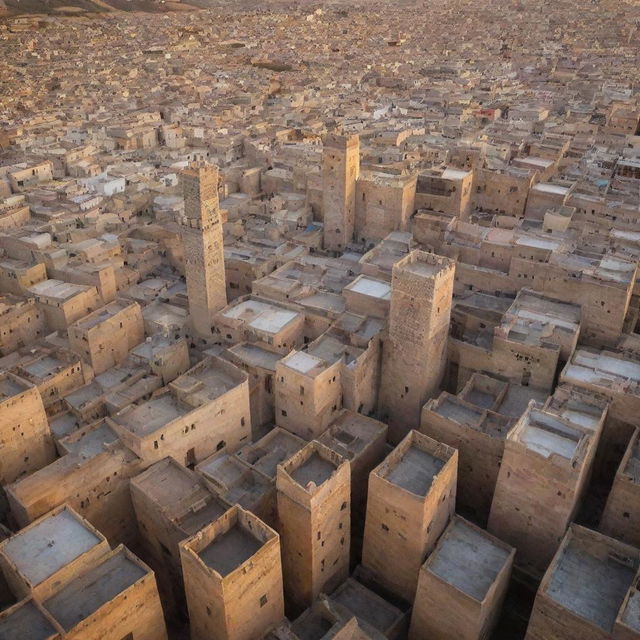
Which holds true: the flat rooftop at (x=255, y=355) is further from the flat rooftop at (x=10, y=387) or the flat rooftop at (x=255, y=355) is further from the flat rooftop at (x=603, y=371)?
the flat rooftop at (x=603, y=371)

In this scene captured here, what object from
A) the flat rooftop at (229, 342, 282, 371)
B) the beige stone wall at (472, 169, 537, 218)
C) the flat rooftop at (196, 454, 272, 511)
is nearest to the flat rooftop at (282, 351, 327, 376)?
the flat rooftop at (229, 342, 282, 371)

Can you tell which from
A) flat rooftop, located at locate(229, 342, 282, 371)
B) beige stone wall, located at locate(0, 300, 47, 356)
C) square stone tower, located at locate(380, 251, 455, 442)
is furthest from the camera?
beige stone wall, located at locate(0, 300, 47, 356)

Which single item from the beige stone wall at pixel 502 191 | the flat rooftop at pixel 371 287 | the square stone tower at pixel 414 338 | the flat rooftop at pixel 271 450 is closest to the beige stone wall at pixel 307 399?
the flat rooftop at pixel 271 450

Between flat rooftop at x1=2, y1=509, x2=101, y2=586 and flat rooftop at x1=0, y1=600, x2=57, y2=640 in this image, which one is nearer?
flat rooftop at x1=0, y1=600, x2=57, y2=640

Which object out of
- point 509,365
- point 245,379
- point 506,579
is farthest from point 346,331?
point 506,579

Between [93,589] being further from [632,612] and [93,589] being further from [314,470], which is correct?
[632,612]

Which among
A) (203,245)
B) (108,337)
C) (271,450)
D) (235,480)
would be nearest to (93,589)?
(235,480)

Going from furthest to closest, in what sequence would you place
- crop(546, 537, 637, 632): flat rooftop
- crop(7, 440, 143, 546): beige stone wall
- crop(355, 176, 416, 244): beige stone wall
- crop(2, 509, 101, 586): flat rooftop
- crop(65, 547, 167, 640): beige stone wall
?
crop(355, 176, 416, 244): beige stone wall → crop(7, 440, 143, 546): beige stone wall → crop(546, 537, 637, 632): flat rooftop → crop(2, 509, 101, 586): flat rooftop → crop(65, 547, 167, 640): beige stone wall

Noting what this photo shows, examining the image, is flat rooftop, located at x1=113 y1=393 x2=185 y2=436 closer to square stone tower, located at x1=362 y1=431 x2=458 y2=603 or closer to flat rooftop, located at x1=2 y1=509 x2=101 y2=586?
flat rooftop, located at x1=2 y1=509 x2=101 y2=586
